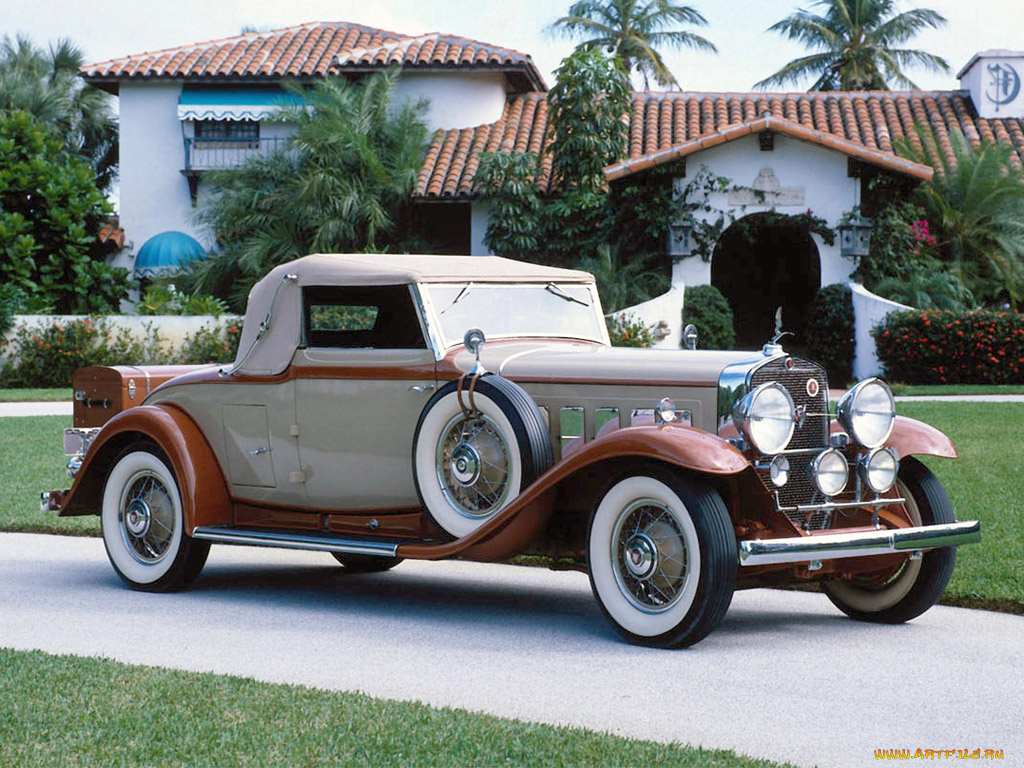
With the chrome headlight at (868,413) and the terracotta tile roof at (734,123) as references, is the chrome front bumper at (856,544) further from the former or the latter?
the terracotta tile roof at (734,123)

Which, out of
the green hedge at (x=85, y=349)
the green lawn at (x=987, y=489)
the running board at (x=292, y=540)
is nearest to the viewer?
the running board at (x=292, y=540)

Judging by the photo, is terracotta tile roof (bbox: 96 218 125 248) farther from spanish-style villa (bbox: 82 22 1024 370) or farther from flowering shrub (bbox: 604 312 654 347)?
flowering shrub (bbox: 604 312 654 347)

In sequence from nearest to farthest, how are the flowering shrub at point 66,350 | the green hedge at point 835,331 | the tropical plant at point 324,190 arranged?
the green hedge at point 835,331 < the flowering shrub at point 66,350 < the tropical plant at point 324,190

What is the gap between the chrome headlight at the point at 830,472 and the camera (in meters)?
6.25

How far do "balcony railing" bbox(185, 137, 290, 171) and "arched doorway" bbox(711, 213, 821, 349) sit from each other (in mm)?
10629

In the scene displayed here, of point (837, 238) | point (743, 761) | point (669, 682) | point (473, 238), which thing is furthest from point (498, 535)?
point (473, 238)

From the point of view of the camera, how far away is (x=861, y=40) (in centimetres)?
3972

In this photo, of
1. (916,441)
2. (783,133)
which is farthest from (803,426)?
(783,133)

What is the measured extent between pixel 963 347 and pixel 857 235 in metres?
2.94

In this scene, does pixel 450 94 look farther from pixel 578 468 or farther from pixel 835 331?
pixel 578 468

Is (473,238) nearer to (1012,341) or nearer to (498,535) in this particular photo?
(1012,341)

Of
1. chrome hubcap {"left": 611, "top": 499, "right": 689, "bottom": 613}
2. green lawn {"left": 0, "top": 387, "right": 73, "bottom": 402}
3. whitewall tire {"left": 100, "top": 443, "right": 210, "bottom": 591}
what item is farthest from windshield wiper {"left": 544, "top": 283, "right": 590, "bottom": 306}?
green lawn {"left": 0, "top": 387, "right": 73, "bottom": 402}

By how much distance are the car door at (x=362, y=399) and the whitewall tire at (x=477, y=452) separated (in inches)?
10.8

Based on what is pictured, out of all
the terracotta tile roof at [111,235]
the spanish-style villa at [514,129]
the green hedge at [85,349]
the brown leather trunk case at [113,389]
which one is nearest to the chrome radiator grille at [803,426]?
the brown leather trunk case at [113,389]
